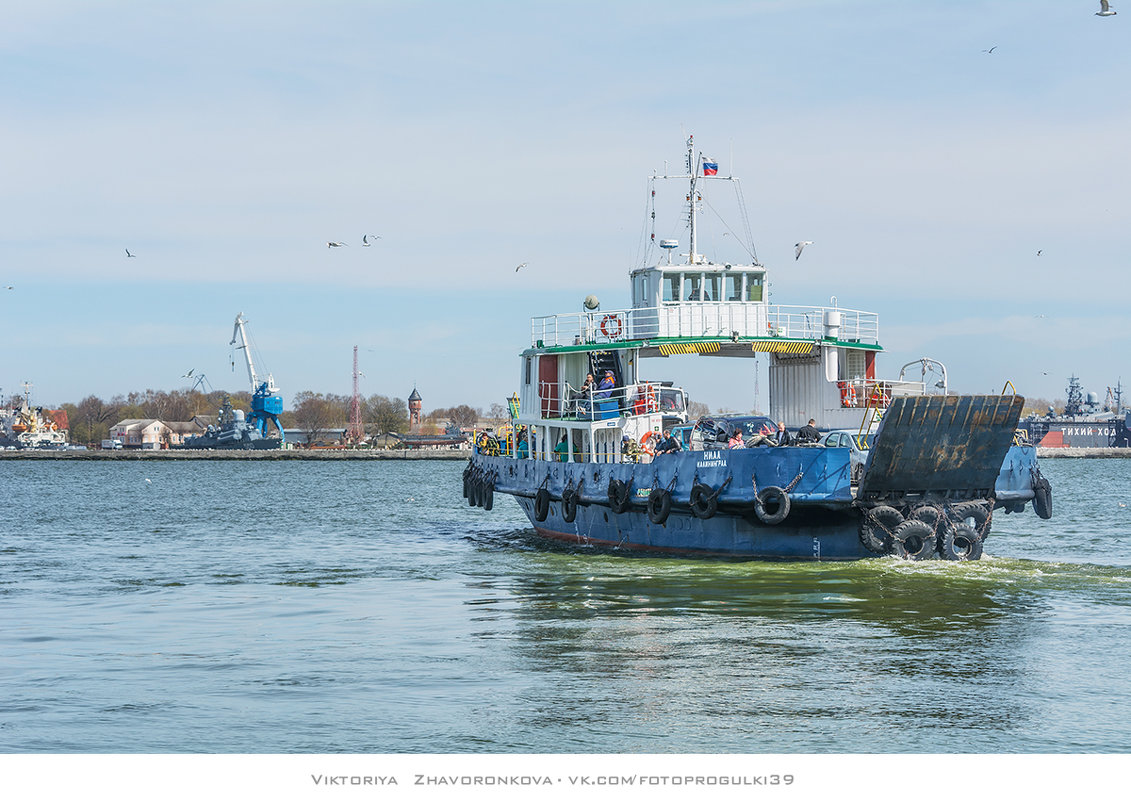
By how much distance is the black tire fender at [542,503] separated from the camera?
3172cm

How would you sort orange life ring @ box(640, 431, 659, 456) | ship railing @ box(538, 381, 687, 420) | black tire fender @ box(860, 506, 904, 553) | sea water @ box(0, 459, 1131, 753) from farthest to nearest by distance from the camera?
ship railing @ box(538, 381, 687, 420) → orange life ring @ box(640, 431, 659, 456) → black tire fender @ box(860, 506, 904, 553) → sea water @ box(0, 459, 1131, 753)

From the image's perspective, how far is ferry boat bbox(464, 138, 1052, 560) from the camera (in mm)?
23719

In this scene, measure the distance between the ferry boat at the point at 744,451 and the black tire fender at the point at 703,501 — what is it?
0.10ft

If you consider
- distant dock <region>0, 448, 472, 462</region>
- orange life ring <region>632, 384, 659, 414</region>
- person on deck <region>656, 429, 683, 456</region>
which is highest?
orange life ring <region>632, 384, 659, 414</region>

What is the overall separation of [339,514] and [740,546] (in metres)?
A: 27.9

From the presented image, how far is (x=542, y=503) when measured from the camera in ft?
105

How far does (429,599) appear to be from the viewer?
22.6 m

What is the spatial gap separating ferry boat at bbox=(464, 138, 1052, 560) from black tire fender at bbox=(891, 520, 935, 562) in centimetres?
3

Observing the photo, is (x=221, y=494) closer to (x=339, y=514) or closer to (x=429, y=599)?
(x=339, y=514)

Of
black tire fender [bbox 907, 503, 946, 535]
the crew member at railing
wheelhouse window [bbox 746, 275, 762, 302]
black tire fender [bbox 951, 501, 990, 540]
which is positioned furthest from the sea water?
wheelhouse window [bbox 746, 275, 762, 302]

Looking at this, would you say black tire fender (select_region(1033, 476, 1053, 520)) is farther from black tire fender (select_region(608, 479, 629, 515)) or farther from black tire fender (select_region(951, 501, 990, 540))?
black tire fender (select_region(608, 479, 629, 515))

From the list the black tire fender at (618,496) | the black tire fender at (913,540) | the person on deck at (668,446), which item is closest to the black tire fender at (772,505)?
the black tire fender at (913,540)

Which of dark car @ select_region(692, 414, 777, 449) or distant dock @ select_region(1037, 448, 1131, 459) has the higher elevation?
dark car @ select_region(692, 414, 777, 449)

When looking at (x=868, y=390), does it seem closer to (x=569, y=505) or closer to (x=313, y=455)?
(x=569, y=505)
